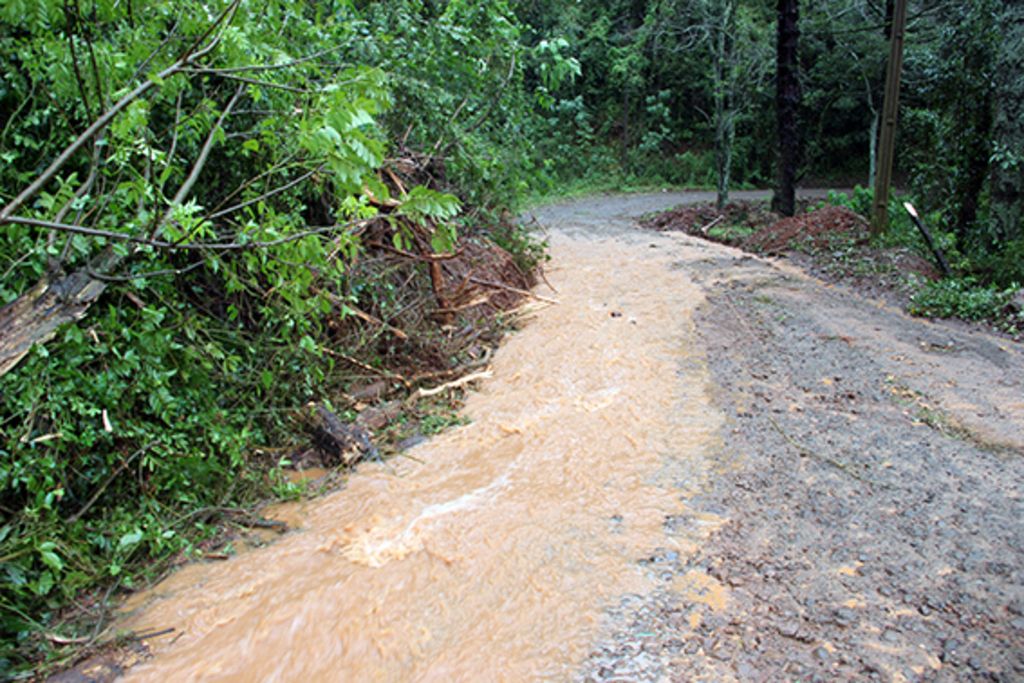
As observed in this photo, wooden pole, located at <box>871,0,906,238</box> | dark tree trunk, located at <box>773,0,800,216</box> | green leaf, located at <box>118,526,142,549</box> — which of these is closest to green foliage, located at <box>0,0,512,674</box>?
green leaf, located at <box>118,526,142,549</box>

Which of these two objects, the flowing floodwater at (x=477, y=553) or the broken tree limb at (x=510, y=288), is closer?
the flowing floodwater at (x=477, y=553)

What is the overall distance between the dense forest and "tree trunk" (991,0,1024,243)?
0.07 feet

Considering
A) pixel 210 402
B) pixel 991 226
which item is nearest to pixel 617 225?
pixel 991 226

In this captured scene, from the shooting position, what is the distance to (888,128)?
822cm

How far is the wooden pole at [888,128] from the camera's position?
7996mm

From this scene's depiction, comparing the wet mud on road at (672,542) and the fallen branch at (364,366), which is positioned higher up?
the fallen branch at (364,366)

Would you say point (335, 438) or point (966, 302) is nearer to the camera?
point (335, 438)

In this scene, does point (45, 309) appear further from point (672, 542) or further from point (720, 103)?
point (720, 103)

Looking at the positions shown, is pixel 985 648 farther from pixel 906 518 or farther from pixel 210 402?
pixel 210 402

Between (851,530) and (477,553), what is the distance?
190 centimetres

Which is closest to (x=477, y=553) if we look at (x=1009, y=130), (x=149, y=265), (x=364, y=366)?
(x=364, y=366)

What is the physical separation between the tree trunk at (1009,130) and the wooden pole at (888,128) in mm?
1051

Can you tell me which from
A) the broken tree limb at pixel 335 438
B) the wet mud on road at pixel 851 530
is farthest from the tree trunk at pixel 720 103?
the broken tree limb at pixel 335 438

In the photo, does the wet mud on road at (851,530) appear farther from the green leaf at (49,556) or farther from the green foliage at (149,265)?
the green leaf at (49,556)
